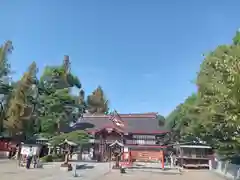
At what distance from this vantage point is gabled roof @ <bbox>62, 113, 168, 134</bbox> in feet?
113

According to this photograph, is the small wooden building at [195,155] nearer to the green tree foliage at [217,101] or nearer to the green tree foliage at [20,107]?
the green tree foliage at [217,101]

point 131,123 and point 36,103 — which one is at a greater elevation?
point 36,103

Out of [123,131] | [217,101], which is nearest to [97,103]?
[123,131]

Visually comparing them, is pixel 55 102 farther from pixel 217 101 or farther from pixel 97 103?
pixel 97 103

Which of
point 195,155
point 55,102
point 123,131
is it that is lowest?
point 195,155

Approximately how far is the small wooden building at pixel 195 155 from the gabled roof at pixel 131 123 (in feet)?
23.5

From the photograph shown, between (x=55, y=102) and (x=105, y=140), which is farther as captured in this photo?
(x=105, y=140)

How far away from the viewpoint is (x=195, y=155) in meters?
26.2

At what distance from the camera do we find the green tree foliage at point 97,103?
193 ft

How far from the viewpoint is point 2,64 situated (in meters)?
29.8

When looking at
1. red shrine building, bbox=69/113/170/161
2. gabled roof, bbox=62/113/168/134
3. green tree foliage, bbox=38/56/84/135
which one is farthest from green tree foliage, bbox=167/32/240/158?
Answer: green tree foliage, bbox=38/56/84/135

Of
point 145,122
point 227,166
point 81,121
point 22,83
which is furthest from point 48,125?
point 227,166

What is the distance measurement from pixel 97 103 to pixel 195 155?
3626cm

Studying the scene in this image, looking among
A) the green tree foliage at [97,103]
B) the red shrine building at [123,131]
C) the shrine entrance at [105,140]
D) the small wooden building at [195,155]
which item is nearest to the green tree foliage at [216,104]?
the small wooden building at [195,155]
